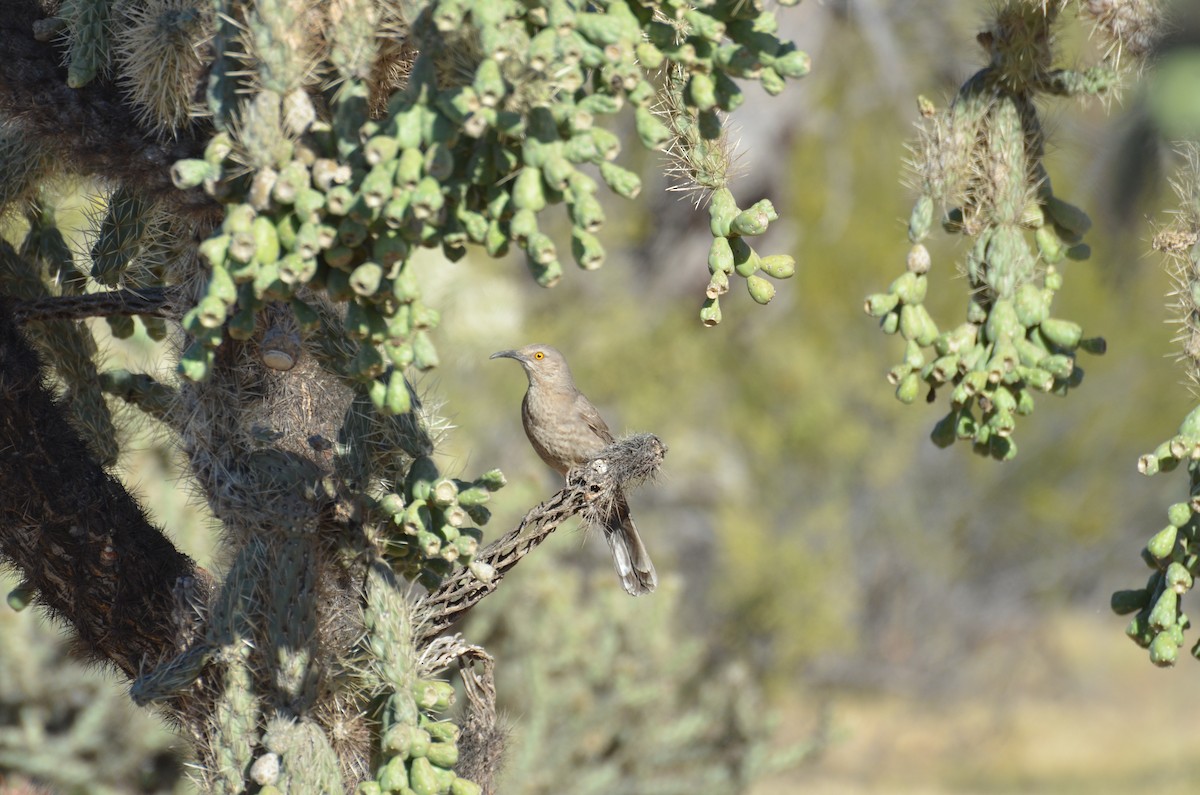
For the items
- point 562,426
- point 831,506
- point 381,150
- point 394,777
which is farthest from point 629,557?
point 831,506

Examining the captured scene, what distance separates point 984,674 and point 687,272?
18.4ft

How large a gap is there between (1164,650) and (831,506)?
31.2 feet

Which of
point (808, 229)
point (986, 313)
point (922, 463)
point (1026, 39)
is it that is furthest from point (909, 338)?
point (808, 229)

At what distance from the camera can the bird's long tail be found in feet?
13.4

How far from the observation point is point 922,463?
1331 centimetres

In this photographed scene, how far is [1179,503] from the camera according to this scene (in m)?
2.49

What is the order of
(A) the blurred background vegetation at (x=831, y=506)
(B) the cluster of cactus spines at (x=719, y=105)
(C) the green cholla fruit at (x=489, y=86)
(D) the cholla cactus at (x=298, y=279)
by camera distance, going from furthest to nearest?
(A) the blurred background vegetation at (x=831, y=506) < (B) the cluster of cactus spines at (x=719, y=105) < (D) the cholla cactus at (x=298, y=279) < (C) the green cholla fruit at (x=489, y=86)

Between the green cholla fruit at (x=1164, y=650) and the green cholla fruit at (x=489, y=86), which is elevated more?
the green cholla fruit at (x=1164, y=650)

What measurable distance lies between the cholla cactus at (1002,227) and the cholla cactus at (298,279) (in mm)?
692

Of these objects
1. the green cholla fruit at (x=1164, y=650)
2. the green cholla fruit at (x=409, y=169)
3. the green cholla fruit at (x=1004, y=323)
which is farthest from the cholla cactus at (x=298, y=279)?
the green cholla fruit at (x=1164, y=650)

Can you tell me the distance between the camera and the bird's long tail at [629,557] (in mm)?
4086

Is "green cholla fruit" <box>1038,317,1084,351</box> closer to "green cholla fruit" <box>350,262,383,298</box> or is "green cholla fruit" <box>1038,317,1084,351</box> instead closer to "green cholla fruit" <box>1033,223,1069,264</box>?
"green cholla fruit" <box>1033,223,1069,264</box>

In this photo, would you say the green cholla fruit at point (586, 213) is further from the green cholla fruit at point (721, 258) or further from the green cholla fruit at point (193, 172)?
the green cholla fruit at point (193, 172)

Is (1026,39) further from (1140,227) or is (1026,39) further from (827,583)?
(827,583)
